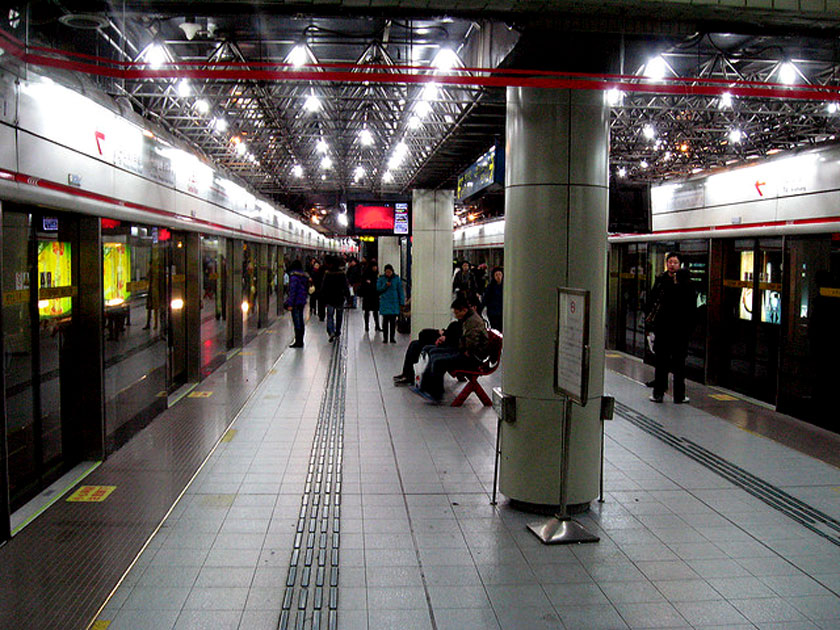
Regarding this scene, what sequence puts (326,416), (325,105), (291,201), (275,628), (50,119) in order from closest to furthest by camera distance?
(275,628) < (50,119) < (326,416) < (325,105) < (291,201)

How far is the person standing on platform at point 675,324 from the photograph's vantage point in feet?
30.4

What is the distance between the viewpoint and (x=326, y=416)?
8.32 m

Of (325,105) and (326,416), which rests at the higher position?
(325,105)

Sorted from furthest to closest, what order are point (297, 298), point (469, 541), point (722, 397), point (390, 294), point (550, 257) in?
point (390, 294), point (297, 298), point (722, 397), point (550, 257), point (469, 541)

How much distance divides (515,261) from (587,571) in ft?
7.10

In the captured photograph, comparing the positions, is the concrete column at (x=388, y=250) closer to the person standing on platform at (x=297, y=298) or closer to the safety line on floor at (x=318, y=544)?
the person standing on platform at (x=297, y=298)

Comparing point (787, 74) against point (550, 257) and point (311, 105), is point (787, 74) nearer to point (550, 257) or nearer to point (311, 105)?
point (550, 257)

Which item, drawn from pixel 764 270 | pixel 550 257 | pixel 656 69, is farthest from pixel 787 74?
pixel 550 257

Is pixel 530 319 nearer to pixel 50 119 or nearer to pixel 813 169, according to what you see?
pixel 50 119

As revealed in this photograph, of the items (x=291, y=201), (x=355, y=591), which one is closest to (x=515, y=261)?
(x=355, y=591)

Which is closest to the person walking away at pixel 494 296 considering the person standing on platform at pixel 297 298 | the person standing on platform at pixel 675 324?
the person standing on platform at pixel 297 298

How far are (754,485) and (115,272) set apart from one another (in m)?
5.82

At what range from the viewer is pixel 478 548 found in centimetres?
461

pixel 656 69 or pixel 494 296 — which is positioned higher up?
pixel 656 69
